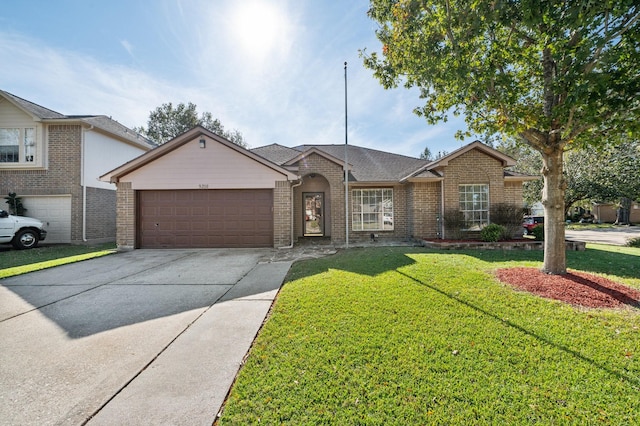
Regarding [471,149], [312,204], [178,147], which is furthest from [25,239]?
[471,149]

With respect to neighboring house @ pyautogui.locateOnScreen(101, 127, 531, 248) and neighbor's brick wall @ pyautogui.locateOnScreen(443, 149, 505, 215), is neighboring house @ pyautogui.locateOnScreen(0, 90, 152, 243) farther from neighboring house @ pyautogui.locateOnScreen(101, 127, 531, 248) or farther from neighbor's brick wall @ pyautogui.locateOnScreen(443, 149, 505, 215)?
neighbor's brick wall @ pyautogui.locateOnScreen(443, 149, 505, 215)

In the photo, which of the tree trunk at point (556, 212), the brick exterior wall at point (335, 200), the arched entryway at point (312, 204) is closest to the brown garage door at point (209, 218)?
the brick exterior wall at point (335, 200)

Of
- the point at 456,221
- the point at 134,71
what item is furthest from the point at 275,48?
the point at 456,221

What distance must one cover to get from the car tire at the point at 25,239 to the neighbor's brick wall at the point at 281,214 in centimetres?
1067

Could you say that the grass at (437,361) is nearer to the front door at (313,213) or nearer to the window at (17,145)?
the front door at (313,213)

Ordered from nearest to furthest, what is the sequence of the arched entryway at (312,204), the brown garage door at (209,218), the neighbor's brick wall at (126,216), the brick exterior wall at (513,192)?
the neighbor's brick wall at (126,216) < the brown garage door at (209,218) < the brick exterior wall at (513,192) < the arched entryway at (312,204)

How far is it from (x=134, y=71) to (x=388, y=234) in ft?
48.3

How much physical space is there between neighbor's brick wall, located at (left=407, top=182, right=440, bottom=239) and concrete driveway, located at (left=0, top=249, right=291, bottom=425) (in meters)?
7.70

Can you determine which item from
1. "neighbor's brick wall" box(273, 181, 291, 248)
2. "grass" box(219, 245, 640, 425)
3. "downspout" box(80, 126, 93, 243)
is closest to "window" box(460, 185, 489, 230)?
"grass" box(219, 245, 640, 425)

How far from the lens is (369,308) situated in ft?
13.9

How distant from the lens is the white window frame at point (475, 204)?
11742mm

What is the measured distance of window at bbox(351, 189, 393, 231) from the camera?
13.0 m

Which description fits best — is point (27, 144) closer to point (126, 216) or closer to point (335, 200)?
point (126, 216)

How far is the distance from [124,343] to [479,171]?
43.4 ft
